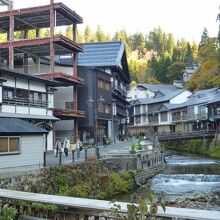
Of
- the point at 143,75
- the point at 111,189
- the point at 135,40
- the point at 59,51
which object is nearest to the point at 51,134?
the point at 59,51

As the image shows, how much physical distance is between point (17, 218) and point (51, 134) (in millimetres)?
31015

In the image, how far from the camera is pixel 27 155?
71.4 ft

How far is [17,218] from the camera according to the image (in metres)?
7.36

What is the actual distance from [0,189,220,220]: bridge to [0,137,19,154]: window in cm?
1340

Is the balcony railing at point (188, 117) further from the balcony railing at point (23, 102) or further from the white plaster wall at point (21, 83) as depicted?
the white plaster wall at point (21, 83)

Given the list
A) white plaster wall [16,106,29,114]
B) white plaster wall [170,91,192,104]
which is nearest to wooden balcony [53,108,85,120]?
white plaster wall [16,106,29,114]

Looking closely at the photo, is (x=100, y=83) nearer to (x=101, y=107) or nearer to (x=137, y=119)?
(x=101, y=107)

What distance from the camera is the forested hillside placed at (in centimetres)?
8726

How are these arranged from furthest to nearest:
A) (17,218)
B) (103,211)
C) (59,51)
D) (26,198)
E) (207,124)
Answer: (207,124) → (59,51) → (17,218) → (26,198) → (103,211)

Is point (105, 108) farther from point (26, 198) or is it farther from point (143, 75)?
point (143, 75)

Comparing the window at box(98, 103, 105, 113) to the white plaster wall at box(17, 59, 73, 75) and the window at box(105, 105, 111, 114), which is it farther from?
the white plaster wall at box(17, 59, 73, 75)

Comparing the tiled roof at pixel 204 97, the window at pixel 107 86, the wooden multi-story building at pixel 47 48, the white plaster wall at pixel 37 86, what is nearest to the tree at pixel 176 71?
the tiled roof at pixel 204 97

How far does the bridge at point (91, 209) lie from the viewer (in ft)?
15.9

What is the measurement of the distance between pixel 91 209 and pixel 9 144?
51.4ft
